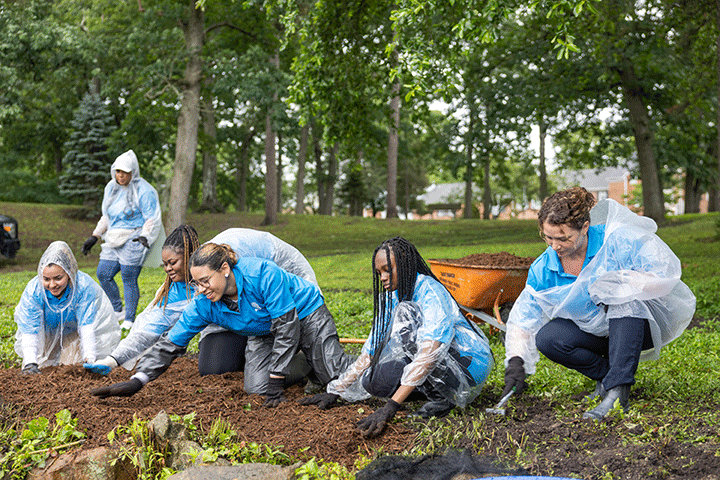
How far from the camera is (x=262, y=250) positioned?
454cm

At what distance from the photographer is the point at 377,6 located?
30.5ft

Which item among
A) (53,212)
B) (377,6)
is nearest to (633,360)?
(377,6)

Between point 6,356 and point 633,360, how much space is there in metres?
4.73

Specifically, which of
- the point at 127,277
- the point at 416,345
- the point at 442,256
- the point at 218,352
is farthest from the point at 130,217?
the point at 442,256

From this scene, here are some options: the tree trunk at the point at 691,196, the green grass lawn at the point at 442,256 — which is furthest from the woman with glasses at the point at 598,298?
the tree trunk at the point at 691,196

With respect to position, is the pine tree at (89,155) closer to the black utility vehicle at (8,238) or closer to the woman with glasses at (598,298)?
the black utility vehicle at (8,238)

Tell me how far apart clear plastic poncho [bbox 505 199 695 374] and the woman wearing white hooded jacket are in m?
3.98

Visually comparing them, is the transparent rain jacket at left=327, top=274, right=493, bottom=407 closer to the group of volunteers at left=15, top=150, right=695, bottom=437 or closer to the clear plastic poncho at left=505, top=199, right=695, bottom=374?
the group of volunteers at left=15, top=150, right=695, bottom=437

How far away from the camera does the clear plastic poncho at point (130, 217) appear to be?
6.19m

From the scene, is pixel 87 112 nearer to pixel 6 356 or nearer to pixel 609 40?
pixel 609 40

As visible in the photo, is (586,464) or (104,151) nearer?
(586,464)

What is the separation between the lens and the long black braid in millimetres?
3447

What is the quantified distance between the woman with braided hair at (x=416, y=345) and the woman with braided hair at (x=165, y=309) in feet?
4.15

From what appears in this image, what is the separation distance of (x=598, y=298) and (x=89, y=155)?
19044 mm
